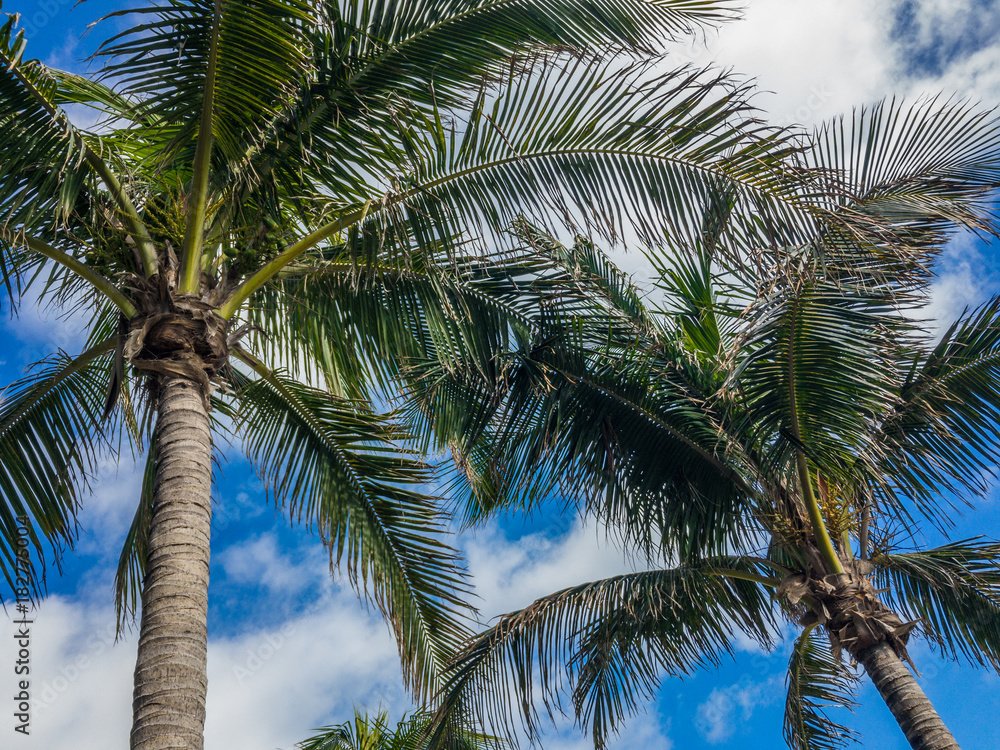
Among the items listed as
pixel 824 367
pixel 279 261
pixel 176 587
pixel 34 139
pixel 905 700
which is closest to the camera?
pixel 176 587

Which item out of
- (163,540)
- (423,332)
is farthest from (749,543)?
(163,540)

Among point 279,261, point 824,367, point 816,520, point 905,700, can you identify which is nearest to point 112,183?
point 279,261

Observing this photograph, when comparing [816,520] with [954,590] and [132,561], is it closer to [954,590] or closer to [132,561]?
[954,590]

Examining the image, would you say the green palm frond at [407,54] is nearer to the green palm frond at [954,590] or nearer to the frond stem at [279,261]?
the frond stem at [279,261]

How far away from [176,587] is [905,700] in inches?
196

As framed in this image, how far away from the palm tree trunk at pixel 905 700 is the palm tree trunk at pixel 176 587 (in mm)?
4795

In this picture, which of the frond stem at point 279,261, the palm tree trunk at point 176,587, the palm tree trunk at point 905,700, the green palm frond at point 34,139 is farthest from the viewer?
the palm tree trunk at point 905,700

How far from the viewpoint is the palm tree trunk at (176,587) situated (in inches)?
134

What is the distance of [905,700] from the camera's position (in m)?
6.05

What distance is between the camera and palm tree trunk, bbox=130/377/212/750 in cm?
341

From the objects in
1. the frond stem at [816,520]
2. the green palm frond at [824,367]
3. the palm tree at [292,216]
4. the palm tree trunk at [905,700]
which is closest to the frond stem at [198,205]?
the palm tree at [292,216]

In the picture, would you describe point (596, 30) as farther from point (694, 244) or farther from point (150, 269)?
point (150, 269)

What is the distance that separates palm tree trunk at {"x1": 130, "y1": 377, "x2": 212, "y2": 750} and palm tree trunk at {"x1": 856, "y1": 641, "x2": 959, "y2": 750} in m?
4.80

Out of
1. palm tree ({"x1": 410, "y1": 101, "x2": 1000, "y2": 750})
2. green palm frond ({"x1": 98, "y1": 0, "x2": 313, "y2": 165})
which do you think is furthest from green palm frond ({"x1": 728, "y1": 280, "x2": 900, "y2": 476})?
green palm frond ({"x1": 98, "y1": 0, "x2": 313, "y2": 165})
